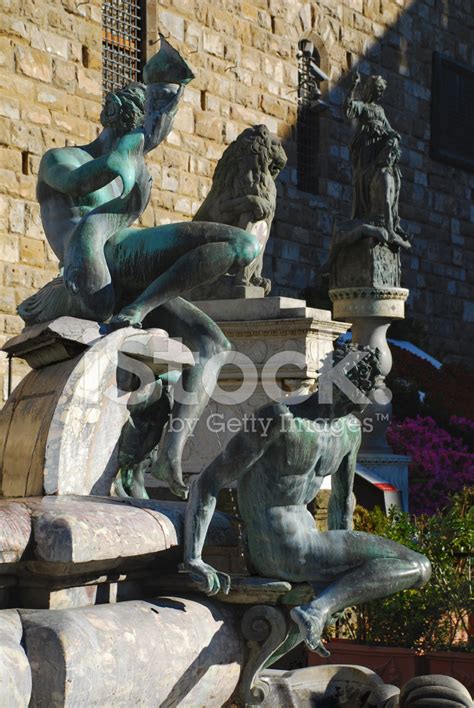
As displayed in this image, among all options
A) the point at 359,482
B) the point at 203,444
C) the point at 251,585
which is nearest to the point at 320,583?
the point at 251,585

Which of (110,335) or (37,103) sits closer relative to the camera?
(110,335)

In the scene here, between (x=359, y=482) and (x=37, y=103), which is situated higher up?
(x=37, y=103)

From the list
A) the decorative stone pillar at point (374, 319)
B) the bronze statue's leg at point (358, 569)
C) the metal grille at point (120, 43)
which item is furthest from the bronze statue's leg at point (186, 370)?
the metal grille at point (120, 43)

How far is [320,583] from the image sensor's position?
412 cm

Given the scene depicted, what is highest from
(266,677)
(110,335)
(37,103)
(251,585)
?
(37,103)

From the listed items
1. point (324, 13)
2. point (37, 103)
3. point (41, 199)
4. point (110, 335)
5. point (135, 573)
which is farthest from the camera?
point (324, 13)

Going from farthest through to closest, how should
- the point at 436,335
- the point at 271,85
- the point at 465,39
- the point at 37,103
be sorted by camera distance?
the point at 465,39
the point at 436,335
the point at 271,85
the point at 37,103

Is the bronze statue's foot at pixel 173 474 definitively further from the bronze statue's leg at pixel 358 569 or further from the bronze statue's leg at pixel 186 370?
the bronze statue's leg at pixel 358 569

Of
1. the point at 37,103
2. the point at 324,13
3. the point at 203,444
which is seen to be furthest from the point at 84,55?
the point at 203,444

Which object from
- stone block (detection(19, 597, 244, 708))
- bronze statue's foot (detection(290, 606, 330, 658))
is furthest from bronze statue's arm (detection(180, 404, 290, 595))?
bronze statue's foot (detection(290, 606, 330, 658))

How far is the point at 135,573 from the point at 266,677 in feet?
2.54

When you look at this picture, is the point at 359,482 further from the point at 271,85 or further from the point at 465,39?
the point at 465,39

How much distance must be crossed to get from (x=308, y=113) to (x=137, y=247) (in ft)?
40.1

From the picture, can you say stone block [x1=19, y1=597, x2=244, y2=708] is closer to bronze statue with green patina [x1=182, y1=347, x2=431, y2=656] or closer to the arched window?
bronze statue with green patina [x1=182, y1=347, x2=431, y2=656]
